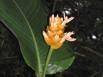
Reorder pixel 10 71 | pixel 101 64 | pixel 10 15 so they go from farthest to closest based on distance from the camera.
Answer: pixel 101 64 → pixel 10 71 → pixel 10 15

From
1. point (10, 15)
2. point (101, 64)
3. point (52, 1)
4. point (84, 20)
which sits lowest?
point (101, 64)

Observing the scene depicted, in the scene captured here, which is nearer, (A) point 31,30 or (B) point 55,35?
(B) point 55,35

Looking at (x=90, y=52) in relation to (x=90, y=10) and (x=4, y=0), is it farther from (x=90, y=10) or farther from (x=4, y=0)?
(x=4, y=0)

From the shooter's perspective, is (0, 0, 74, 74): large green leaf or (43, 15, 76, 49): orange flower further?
(0, 0, 74, 74): large green leaf

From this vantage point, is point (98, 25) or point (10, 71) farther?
point (98, 25)

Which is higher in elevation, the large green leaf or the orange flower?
the orange flower

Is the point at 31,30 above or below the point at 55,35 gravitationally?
below

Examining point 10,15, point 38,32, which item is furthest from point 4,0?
point 38,32

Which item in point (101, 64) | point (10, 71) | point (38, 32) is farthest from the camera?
point (101, 64)
